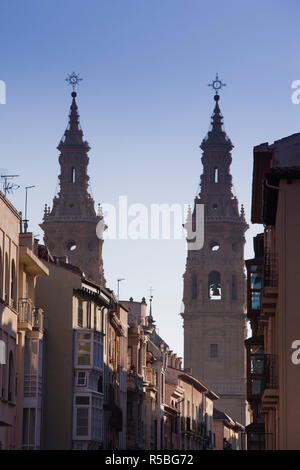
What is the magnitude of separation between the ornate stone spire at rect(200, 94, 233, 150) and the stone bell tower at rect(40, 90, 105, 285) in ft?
55.9

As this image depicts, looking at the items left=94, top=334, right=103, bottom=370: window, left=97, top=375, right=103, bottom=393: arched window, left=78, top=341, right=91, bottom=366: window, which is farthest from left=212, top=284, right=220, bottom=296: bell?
left=78, top=341, right=91, bottom=366: window

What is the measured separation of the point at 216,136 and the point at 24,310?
114996mm

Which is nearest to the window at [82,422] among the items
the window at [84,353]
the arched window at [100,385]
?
the window at [84,353]

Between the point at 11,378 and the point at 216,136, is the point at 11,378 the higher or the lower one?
the lower one

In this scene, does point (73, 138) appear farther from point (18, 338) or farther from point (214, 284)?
point (18, 338)

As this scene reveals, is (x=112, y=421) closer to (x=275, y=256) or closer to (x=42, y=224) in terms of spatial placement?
(x=275, y=256)

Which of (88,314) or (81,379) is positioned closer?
(81,379)

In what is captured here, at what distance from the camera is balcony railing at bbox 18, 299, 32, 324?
5825 cm

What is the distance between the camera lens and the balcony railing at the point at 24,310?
5825 centimetres

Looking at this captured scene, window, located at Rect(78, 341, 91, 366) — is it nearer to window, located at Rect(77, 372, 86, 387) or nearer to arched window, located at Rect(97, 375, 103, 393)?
window, located at Rect(77, 372, 86, 387)

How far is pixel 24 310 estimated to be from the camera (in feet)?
193

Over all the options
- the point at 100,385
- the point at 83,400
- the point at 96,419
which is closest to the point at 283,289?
the point at 83,400

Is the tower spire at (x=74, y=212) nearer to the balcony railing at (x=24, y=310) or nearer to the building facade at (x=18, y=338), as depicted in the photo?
the building facade at (x=18, y=338)
